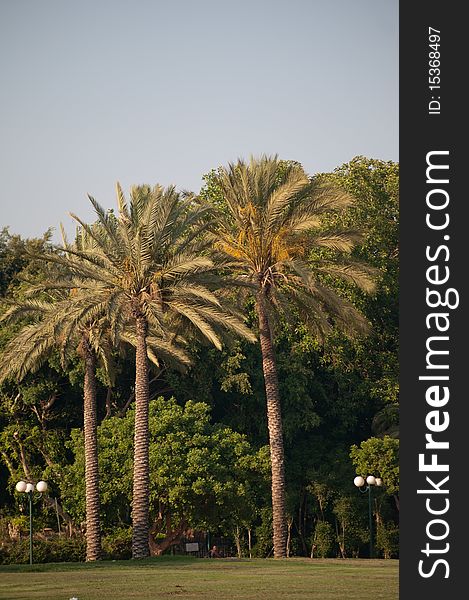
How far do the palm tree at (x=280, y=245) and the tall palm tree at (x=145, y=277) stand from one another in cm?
224

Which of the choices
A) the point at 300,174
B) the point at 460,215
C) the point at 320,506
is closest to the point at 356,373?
the point at 320,506

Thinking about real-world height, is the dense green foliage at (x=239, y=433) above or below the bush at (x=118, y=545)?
above

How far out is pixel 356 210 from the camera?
52906 mm

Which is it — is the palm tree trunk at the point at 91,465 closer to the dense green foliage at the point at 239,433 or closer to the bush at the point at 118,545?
the bush at the point at 118,545

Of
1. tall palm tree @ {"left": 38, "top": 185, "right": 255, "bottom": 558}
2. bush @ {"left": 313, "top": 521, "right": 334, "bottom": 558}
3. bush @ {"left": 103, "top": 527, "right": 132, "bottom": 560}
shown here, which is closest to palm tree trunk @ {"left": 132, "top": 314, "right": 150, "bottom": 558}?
tall palm tree @ {"left": 38, "top": 185, "right": 255, "bottom": 558}

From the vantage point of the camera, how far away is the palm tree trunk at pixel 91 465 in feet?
127

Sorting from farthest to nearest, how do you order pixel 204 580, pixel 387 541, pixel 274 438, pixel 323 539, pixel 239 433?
pixel 239 433, pixel 323 539, pixel 387 541, pixel 274 438, pixel 204 580

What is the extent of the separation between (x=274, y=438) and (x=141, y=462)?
525 cm

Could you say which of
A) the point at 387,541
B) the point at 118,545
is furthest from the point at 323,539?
the point at 118,545

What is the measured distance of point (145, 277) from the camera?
3681 centimetres

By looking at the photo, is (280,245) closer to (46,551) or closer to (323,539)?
(46,551)

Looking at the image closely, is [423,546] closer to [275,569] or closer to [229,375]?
[275,569]

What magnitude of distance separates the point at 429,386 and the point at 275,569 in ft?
59.3

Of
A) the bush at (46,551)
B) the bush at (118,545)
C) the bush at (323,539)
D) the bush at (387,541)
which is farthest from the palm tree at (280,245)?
the bush at (387,541)
